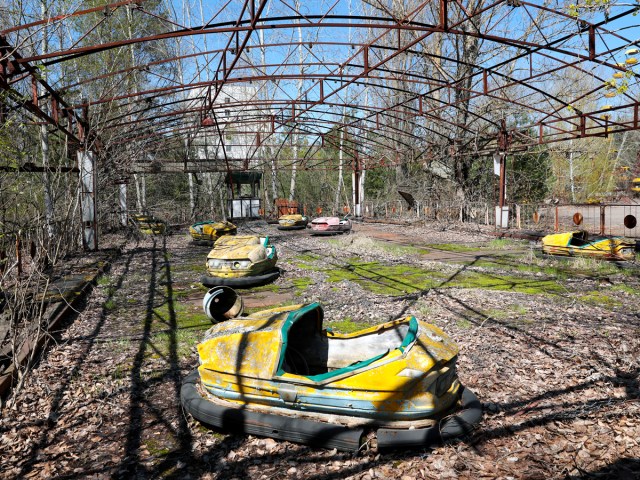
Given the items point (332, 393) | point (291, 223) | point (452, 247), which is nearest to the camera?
point (332, 393)

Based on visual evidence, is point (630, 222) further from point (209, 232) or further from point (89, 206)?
point (89, 206)

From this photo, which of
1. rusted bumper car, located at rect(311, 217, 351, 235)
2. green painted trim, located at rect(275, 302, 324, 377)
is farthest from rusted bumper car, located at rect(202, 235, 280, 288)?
rusted bumper car, located at rect(311, 217, 351, 235)

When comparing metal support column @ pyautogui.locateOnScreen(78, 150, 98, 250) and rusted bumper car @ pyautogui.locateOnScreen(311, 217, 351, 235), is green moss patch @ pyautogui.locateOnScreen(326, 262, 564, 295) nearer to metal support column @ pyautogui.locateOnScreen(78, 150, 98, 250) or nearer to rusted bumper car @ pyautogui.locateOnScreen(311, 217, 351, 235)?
metal support column @ pyautogui.locateOnScreen(78, 150, 98, 250)

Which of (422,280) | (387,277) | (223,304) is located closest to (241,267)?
(223,304)

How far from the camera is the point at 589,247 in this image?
28.7 ft

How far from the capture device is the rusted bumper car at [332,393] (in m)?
2.70

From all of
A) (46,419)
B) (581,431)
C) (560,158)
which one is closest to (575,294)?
(581,431)

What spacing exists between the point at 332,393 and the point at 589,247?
25.0 feet

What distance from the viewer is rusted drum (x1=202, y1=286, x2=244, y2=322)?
16.9 ft

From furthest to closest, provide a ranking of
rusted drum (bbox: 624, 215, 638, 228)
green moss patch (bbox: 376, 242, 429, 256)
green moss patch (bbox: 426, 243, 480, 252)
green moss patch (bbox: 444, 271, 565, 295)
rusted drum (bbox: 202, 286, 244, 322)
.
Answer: green moss patch (bbox: 426, 243, 480, 252) < rusted drum (bbox: 624, 215, 638, 228) < green moss patch (bbox: 376, 242, 429, 256) < green moss patch (bbox: 444, 271, 565, 295) < rusted drum (bbox: 202, 286, 244, 322)

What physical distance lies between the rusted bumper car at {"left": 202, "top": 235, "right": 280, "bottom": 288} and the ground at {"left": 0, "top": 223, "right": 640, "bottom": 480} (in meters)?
0.25

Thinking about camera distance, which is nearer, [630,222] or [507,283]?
[507,283]

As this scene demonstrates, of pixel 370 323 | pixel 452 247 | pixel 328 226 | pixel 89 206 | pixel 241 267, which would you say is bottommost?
pixel 370 323

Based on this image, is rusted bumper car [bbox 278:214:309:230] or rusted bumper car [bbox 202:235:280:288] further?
rusted bumper car [bbox 278:214:309:230]
